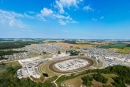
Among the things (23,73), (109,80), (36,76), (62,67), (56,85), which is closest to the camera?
(56,85)

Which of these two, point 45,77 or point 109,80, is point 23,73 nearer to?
point 45,77

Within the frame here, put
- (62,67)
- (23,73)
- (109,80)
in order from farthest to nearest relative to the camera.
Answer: (62,67), (23,73), (109,80)

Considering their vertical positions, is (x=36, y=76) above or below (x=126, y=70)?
below

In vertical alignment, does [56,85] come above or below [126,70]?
below

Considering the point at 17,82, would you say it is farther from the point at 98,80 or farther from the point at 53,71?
the point at 98,80

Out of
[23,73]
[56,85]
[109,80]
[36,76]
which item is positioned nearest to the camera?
[56,85]

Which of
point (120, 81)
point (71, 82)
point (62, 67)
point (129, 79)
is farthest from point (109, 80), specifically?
point (62, 67)

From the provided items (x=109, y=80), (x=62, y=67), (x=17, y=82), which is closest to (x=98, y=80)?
(x=109, y=80)

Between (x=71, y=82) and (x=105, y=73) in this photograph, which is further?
(x=105, y=73)

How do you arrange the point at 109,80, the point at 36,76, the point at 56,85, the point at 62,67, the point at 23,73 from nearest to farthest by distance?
the point at 56,85 → the point at 109,80 → the point at 36,76 → the point at 23,73 → the point at 62,67
